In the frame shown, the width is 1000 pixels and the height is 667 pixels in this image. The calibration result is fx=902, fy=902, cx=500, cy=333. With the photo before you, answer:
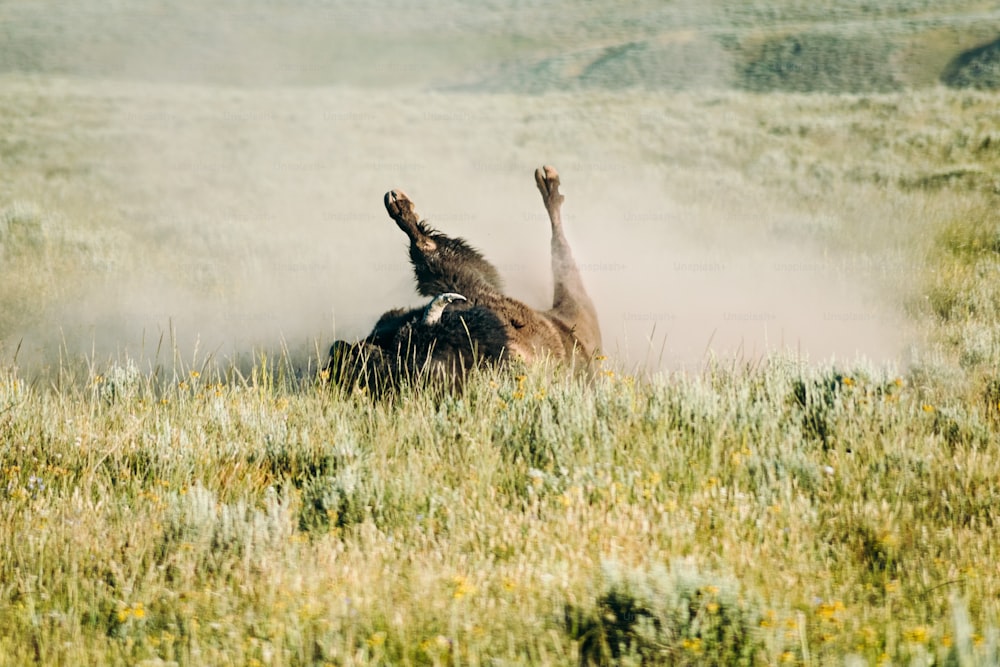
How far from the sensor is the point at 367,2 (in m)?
84.9

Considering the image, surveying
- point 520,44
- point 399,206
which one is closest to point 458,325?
point 399,206

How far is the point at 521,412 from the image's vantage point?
15.3ft

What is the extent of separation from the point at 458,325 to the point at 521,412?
→ 694 mm

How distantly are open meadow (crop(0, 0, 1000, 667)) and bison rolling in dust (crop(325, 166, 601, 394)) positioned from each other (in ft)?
0.71

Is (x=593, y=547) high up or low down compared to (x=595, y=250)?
down

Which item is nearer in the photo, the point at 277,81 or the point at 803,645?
the point at 803,645

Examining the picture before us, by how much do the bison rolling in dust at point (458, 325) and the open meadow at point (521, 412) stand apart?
0.22 m

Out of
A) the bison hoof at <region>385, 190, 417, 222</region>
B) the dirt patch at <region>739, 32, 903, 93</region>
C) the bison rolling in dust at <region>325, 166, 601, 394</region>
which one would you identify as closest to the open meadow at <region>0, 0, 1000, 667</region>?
the bison rolling in dust at <region>325, 166, 601, 394</region>

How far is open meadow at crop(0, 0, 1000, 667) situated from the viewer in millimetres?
2773

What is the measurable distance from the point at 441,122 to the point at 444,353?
2785cm

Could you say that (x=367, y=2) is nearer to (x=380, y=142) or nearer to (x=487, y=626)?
(x=380, y=142)

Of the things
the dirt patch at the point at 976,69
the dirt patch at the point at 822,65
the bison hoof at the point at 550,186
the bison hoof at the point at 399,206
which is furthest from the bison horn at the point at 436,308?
the dirt patch at the point at 822,65

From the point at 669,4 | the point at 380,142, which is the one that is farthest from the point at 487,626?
the point at 669,4

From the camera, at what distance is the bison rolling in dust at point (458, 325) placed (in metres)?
4.98
